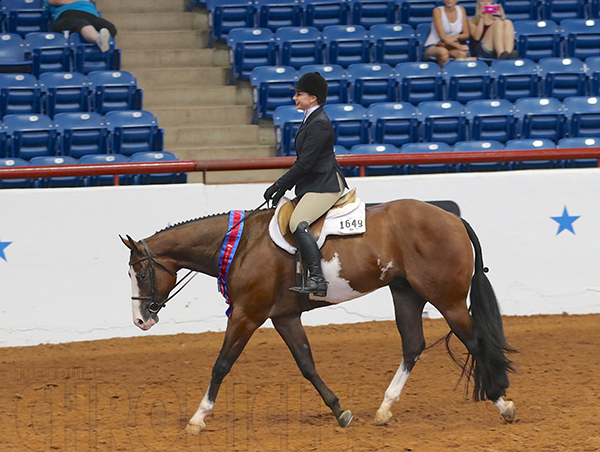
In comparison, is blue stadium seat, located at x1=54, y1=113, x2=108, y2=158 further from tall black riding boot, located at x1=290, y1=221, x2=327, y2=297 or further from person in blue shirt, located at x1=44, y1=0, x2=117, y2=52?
tall black riding boot, located at x1=290, y1=221, x2=327, y2=297

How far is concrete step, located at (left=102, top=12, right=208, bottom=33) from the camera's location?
12961 mm

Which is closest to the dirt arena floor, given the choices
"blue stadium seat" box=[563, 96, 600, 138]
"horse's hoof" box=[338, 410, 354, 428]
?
"horse's hoof" box=[338, 410, 354, 428]

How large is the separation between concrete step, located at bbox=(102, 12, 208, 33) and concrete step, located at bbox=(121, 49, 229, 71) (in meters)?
0.93

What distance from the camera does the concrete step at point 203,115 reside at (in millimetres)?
11312

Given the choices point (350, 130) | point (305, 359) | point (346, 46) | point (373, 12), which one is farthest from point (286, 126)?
point (305, 359)

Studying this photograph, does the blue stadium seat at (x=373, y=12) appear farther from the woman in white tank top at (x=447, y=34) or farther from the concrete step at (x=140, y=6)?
the concrete step at (x=140, y=6)

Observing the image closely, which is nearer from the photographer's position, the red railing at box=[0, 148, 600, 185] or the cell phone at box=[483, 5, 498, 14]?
the red railing at box=[0, 148, 600, 185]

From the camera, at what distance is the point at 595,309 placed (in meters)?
8.20

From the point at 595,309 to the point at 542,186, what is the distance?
1.55 meters

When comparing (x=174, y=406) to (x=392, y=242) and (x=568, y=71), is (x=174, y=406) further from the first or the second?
(x=568, y=71)

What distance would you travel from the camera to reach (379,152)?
9555 millimetres

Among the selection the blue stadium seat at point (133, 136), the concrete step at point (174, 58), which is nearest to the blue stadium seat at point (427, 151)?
the blue stadium seat at point (133, 136)

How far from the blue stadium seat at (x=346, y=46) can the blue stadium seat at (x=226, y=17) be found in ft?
4.66

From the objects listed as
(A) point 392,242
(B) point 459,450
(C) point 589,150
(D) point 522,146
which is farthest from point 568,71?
(B) point 459,450
